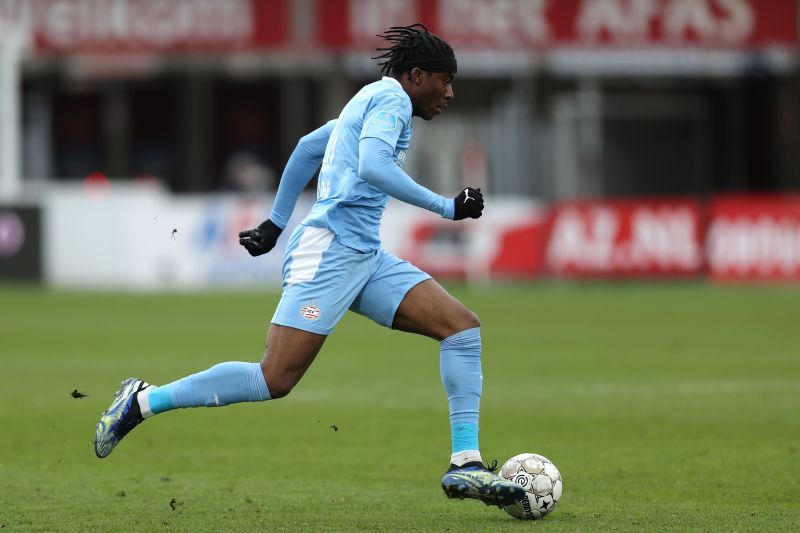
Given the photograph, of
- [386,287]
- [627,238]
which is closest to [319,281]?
[386,287]

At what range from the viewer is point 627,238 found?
2673 centimetres

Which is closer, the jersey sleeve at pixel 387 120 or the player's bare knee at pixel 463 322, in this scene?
the jersey sleeve at pixel 387 120

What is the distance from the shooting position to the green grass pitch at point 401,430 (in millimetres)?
7086

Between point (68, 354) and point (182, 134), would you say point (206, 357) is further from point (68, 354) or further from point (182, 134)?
point (182, 134)

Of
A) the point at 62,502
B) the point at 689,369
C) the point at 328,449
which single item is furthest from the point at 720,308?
the point at 62,502

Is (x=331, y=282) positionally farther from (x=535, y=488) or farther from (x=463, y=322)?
(x=535, y=488)

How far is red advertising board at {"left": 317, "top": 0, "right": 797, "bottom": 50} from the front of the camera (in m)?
30.6

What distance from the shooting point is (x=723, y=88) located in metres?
40.2

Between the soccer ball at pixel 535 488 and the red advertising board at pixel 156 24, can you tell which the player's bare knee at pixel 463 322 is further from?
the red advertising board at pixel 156 24

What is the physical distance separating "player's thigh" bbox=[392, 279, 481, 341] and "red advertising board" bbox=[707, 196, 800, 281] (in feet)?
63.6

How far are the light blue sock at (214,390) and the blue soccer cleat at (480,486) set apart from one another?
0.92 m

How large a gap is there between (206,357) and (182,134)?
3034cm

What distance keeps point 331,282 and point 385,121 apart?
0.79 m

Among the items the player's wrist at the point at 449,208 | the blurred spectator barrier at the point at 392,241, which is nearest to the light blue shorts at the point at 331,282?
the player's wrist at the point at 449,208
